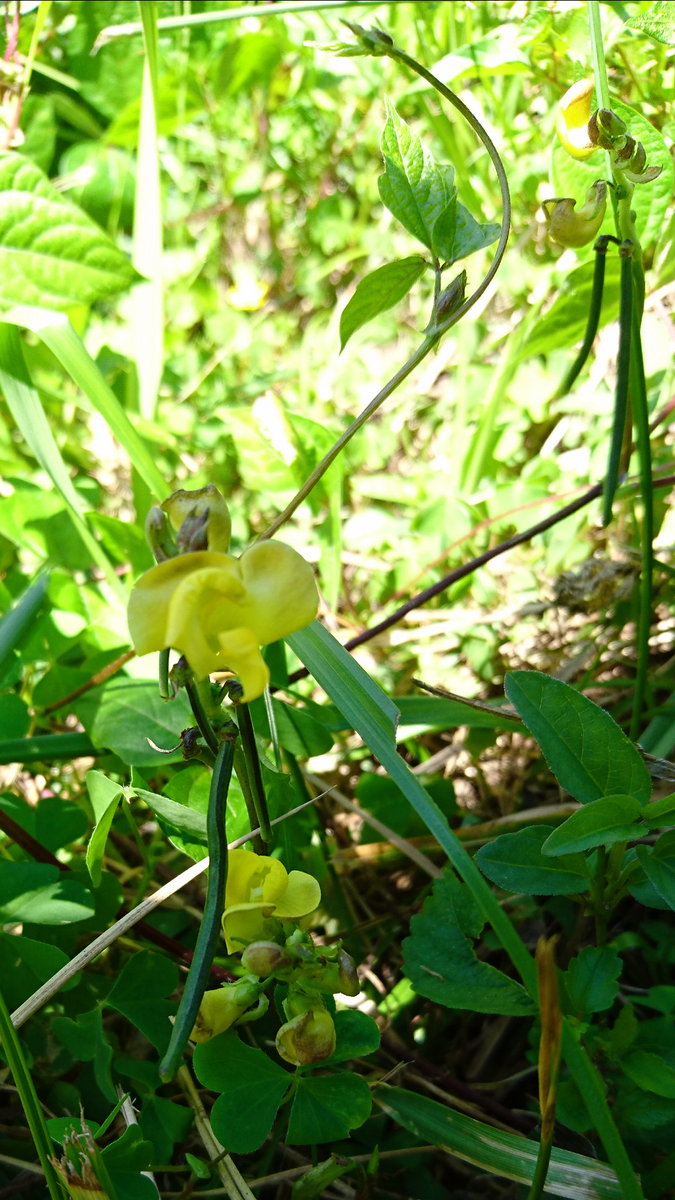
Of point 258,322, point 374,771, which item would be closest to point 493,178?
point 258,322

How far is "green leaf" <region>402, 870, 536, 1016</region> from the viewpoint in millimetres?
871

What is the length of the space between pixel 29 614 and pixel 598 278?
0.86 meters

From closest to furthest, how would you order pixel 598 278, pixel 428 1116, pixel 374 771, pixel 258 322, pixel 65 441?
pixel 428 1116 → pixel 598 278 → pixel 374 771 → pixel 65 441 → pixel 258 322

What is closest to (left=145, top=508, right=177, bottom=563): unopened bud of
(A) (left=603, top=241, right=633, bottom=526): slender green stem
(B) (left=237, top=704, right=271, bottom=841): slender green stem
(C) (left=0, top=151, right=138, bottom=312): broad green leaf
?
(B) (left=237, top=704, right=271, bottom=841): slender green stem

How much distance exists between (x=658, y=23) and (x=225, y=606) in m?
0.94

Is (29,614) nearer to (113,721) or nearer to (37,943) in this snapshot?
(113,721)

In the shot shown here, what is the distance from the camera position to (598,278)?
3.62 ft

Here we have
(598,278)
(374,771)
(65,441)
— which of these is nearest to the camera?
(598,278)

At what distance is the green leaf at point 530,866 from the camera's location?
88 cm

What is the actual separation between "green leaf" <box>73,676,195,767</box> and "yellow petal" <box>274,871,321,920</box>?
271mm

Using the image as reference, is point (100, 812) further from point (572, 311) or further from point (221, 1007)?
point (572, 311)

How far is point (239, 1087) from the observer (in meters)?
0.85

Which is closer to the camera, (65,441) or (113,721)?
(113,721)

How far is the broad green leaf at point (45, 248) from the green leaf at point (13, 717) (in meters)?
0.60
